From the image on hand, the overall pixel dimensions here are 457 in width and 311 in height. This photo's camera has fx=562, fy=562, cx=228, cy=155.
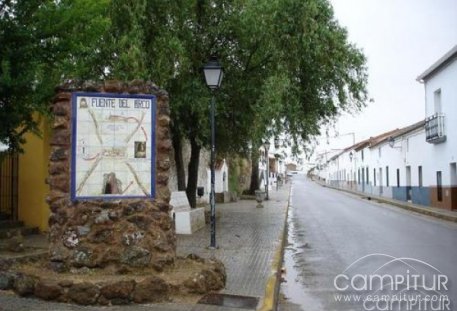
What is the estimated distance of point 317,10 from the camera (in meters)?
16.4

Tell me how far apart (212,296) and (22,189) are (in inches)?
332

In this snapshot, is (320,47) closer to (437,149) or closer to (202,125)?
(202,125)

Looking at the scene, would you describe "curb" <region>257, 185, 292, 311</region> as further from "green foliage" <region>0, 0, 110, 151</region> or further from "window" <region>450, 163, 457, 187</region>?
"window" <region>450, 163, 457, 187</region>

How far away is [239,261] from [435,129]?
20665mm

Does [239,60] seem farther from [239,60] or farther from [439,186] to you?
[439,186]

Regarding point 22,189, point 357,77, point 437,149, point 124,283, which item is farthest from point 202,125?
point 437,149

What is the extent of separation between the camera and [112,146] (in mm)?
8469

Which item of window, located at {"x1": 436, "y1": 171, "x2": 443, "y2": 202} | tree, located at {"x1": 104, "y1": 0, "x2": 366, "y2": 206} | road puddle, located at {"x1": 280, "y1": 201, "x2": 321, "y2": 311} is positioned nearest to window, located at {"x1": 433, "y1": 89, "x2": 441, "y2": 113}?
window, located at {"x1": 436, "y1": 171, "x2": 443, "y2": 202}

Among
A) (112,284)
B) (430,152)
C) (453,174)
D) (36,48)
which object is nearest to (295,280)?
(112,284)

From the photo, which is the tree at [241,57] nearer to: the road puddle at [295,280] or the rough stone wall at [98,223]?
the road puddle at [295,280]

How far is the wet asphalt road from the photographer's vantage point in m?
8.46

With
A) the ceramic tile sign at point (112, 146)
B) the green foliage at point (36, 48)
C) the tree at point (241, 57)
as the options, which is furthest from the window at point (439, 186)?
the ceramic tile sign at point (112, 146)

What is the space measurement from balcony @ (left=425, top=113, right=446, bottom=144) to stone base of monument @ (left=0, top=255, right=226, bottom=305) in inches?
880

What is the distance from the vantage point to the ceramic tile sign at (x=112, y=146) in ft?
27.4
